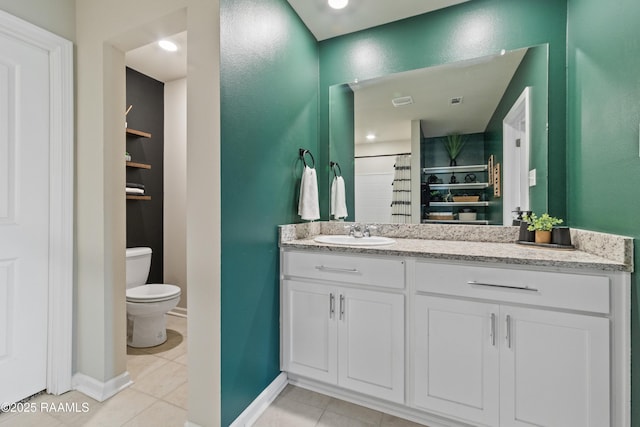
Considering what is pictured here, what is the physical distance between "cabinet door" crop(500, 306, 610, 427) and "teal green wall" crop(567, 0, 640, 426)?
10 centimetres

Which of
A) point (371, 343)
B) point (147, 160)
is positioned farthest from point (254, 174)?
point (147, 160)

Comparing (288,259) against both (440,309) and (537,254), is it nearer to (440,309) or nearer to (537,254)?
(440,309)

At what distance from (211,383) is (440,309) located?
112cm

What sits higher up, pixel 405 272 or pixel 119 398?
pixel 405 272

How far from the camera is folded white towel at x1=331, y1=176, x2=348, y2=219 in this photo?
217cm

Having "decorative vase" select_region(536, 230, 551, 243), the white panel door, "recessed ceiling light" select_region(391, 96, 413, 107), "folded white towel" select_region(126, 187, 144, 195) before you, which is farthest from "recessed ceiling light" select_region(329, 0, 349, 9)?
"folded white towel" select_region(126, 187, 144, 195)

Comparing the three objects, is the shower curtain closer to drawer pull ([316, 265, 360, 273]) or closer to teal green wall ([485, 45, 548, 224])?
teal green wall ([485, 45, 548, 224])

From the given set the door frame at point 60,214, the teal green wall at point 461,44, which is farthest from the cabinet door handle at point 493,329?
the door frame at point 60,214

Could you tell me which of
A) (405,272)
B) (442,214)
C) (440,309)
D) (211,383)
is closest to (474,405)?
(440,309)

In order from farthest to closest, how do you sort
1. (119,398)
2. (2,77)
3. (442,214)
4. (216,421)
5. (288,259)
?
(442,214) → (288,259) → (119,398) → (2,77) → (216,421)

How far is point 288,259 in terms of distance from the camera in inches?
67.6

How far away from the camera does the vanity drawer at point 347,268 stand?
4.76ft

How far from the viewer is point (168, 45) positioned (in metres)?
2.28

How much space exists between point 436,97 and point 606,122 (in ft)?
3.01
